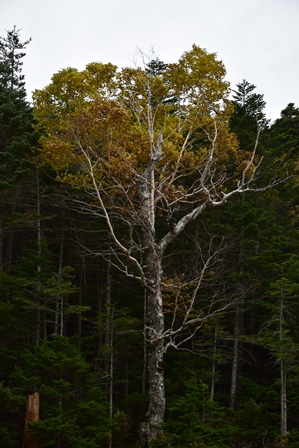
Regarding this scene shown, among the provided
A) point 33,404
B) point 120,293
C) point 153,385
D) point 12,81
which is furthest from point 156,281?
point 12,81

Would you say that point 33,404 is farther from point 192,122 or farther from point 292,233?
point 292,233

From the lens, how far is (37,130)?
50.9ft

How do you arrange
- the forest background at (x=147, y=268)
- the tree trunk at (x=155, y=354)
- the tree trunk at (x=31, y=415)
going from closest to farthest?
the tree trunk at (x=155, y=354)
the tree trunk at (x=31, y=415)
the forest background at (x=147, y=268)

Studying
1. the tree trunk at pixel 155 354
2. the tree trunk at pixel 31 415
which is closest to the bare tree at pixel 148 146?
the tree trunk at pixel 155 354

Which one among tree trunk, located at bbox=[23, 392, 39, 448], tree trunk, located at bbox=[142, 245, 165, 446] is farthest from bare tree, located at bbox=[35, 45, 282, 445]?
tree trunk, located at bbox=[23, 392, 39, 448]

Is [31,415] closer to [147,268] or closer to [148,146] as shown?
[147,268]

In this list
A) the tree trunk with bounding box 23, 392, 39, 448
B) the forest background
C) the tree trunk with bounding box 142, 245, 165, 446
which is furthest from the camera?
the forest background

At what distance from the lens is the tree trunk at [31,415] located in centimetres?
1098

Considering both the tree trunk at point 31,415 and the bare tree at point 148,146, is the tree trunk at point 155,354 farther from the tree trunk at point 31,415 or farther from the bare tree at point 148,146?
the tree trunk at point 31,415

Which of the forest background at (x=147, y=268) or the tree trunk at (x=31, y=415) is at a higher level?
the forest background at (x=147, y=268)

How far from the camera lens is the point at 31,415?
1129 cm

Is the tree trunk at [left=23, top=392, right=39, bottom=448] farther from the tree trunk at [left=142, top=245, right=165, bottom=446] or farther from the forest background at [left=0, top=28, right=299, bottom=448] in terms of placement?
the tree trunk at [left=142, top=245, right=165, bottom=446]

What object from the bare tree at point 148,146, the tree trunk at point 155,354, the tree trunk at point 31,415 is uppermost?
the bare tree at point 148,146

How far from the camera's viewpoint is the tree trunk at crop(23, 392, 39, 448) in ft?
36.0
